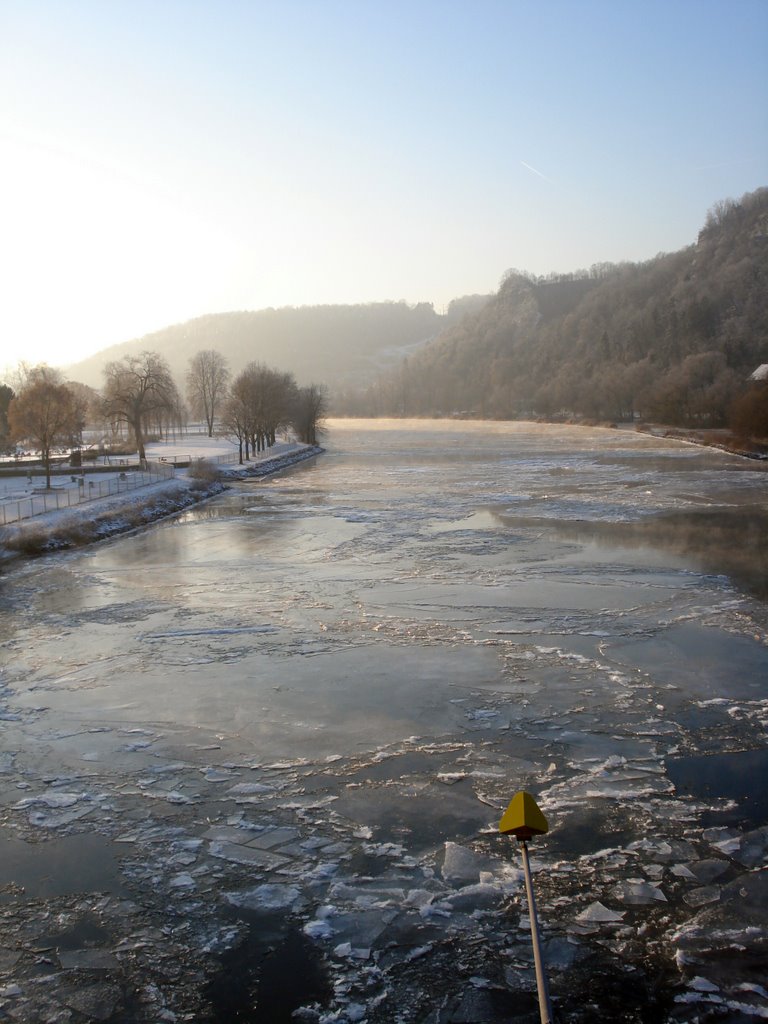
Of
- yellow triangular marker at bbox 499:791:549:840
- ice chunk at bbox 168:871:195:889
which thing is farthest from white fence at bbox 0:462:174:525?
yellow triangular marker at bbox 499:791:549:840

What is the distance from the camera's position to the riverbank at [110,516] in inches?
1001

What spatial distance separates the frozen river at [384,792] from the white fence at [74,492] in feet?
39.4

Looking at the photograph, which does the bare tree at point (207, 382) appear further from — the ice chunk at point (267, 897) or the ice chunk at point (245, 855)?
the ice chunk at point (267, 897)

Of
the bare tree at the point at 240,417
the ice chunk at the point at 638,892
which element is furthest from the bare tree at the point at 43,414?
the ice chunk at the point at 638,892

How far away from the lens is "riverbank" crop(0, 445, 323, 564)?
25.4m

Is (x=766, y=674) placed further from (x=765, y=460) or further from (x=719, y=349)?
(x=719, y=349)

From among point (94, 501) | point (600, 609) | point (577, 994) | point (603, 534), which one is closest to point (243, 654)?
point (600, 609)

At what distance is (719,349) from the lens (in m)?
113

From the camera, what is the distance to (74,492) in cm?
3838

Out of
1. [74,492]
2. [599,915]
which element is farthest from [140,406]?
[599,915]

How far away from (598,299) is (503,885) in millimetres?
191177

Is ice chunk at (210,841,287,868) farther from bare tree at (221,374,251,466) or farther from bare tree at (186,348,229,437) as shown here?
bare tree at (186,348,229,437)

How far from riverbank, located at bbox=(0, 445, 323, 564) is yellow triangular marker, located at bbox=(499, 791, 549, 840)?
68.7ft

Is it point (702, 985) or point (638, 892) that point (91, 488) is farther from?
point (702, 985)
